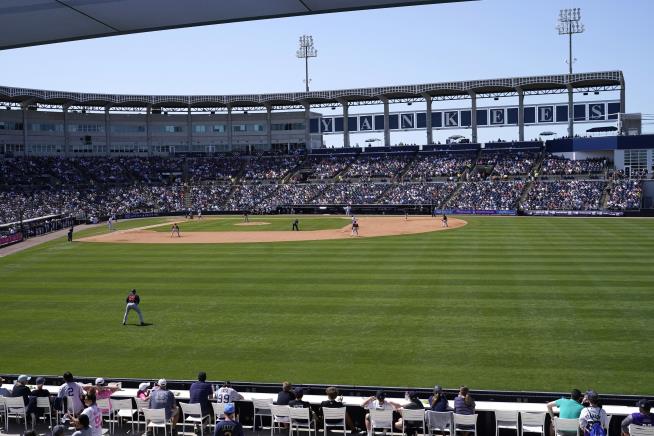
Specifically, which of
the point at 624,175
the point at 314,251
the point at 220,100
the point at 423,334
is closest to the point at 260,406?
the point at 423,334

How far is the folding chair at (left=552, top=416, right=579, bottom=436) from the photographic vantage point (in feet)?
35.3

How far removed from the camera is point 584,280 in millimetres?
28953

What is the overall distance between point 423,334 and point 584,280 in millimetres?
11930

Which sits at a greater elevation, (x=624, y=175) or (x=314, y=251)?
(x=624, y=175)

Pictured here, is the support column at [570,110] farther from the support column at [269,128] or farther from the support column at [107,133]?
the support column at [107,133]

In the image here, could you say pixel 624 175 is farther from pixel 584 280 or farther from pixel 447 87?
pixel 584 280

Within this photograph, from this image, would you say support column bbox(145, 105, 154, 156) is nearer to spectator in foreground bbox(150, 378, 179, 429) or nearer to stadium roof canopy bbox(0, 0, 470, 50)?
spectator in foreground bbox(150, 378, 179, 429)

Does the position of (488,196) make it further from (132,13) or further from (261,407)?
(132,13)

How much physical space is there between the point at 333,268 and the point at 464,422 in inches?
907

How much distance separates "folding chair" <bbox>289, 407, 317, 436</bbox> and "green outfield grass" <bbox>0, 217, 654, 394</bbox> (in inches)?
176

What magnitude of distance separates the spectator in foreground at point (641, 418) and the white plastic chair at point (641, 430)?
89 mm

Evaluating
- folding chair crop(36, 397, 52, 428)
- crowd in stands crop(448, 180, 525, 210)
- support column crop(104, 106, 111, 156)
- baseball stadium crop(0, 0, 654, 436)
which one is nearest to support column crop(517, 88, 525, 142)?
baseball stadium crop(0, 0, 654, 436)

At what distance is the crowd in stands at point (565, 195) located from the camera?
72.4m

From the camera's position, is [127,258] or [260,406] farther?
[127,258]
